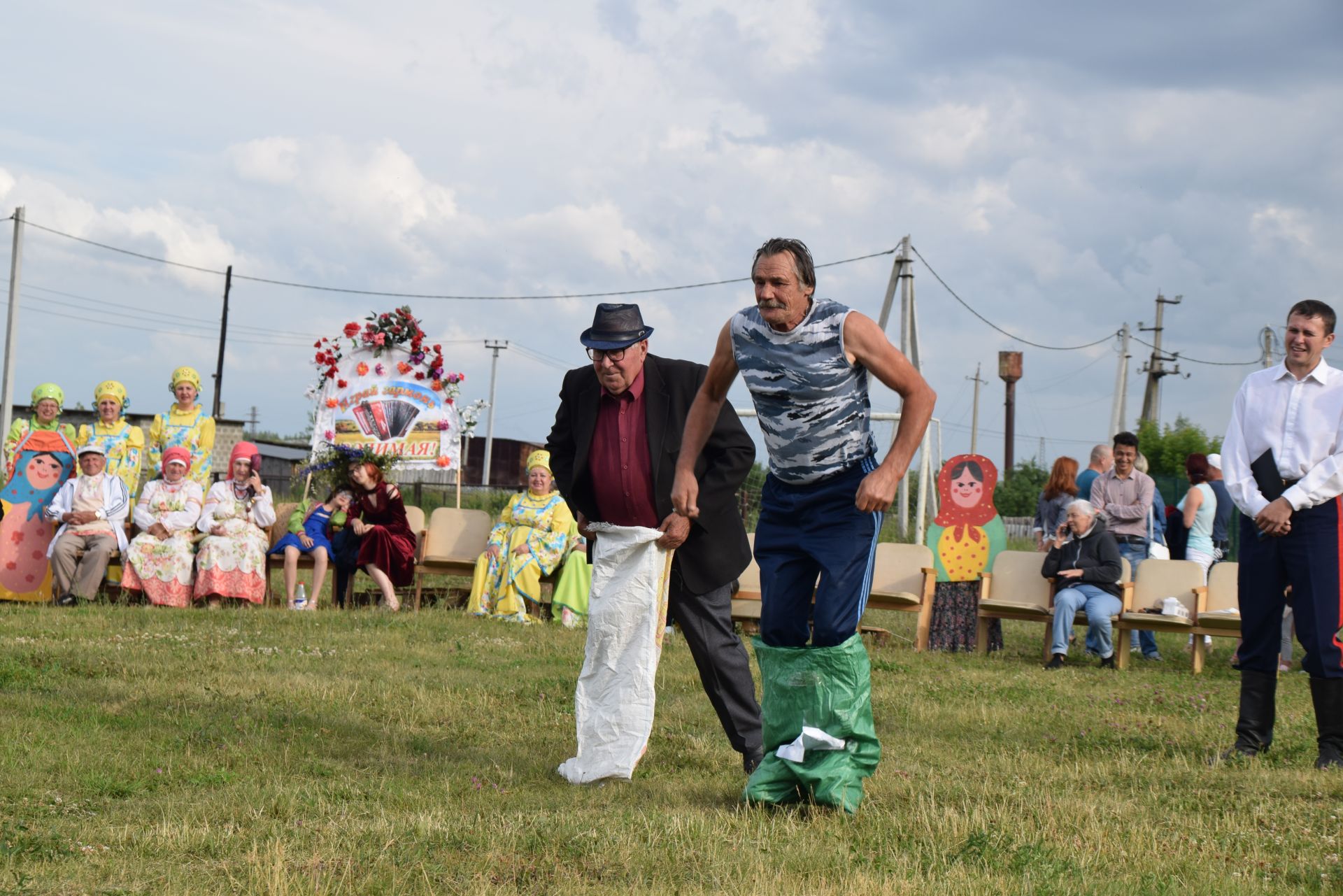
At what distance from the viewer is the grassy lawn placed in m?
4.30

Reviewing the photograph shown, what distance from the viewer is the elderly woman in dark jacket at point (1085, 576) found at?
12.1 m

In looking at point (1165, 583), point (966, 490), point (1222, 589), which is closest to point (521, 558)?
point (966, 490)

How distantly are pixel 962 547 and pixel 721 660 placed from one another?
7704mm

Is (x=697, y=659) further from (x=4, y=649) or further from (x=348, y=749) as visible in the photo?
(x=4, y=649)

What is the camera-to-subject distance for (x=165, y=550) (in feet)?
44.7

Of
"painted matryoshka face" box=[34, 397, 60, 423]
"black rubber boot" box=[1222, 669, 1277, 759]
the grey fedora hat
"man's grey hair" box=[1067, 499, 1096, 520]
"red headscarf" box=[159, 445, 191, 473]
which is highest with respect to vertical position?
the grey fedora hat

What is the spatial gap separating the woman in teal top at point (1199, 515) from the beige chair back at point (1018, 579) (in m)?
1.78

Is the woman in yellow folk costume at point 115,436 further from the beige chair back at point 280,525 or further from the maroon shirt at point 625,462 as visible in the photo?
the maroon shirt at point 625,462

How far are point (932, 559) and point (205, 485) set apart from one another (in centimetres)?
746

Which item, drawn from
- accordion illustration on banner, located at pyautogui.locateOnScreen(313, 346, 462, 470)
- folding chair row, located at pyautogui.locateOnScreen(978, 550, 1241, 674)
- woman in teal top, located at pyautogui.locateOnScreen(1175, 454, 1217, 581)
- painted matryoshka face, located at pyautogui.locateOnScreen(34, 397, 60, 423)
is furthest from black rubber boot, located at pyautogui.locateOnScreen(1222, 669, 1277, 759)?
painted matryoshka face, located at pyautogui.locateOnScreen(34, 397, 60, 423)

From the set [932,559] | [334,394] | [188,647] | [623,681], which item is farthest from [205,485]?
[623,681]

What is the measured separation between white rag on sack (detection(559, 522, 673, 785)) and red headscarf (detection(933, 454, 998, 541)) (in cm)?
784

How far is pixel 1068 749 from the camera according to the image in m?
7.11

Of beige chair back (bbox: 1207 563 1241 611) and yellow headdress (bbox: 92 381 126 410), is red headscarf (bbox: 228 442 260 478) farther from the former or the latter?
beige chair back (bbox: 1207 563 1241 611)
